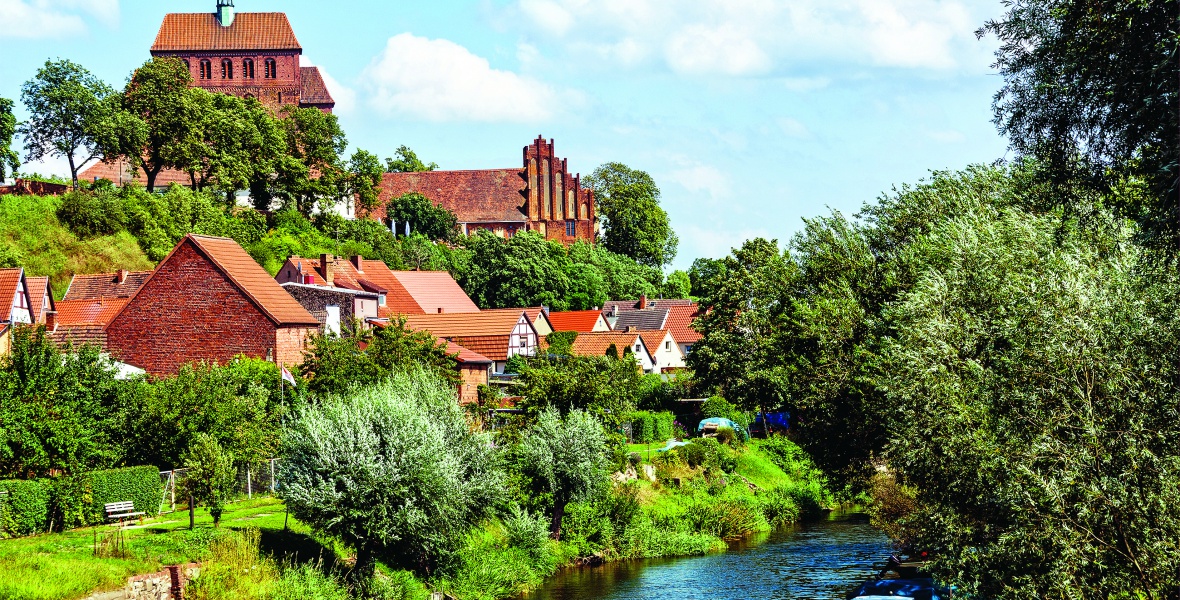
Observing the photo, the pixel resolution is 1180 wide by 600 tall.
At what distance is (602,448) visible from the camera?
41.1 m

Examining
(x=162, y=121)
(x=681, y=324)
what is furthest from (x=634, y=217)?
(x=162, y=121)

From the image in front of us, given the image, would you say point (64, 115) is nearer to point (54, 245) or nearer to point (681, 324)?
point (54, 245)

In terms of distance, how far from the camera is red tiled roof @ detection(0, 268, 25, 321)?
151ft

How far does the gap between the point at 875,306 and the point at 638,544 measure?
15.0 meters

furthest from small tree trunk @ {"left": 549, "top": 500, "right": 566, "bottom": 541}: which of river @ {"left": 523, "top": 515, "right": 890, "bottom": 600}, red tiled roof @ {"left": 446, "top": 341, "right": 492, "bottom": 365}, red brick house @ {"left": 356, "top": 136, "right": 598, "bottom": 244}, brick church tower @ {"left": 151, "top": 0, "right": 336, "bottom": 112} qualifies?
brick church tower @ {"left": 151, "top": 0, "right": 336, "bottom": 112}

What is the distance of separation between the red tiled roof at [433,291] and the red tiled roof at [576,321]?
609 centimetres

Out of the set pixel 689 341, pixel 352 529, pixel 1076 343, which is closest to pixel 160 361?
pixel 352 529

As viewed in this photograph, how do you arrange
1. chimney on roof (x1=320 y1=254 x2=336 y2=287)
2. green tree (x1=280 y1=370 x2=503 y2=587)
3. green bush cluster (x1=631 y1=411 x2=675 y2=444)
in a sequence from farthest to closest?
1. chimney on roof (x1=320 y1=254 x2=336 y2=287)
2. green bush cluster (x1=631 y1=411 x2=675 y2=444)
3. green tree (x1=280 y1=370 x2=503 y2=587)

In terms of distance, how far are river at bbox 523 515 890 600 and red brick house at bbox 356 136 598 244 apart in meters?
85.0

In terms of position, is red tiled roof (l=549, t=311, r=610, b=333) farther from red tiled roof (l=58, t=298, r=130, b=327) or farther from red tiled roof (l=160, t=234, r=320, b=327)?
red tiled roof (l=58, t=298, r=130, b=327)

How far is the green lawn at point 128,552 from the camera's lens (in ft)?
79.7

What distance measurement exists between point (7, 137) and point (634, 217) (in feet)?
236

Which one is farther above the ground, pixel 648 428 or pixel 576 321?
pixel 576 321

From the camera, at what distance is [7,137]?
6975cm
